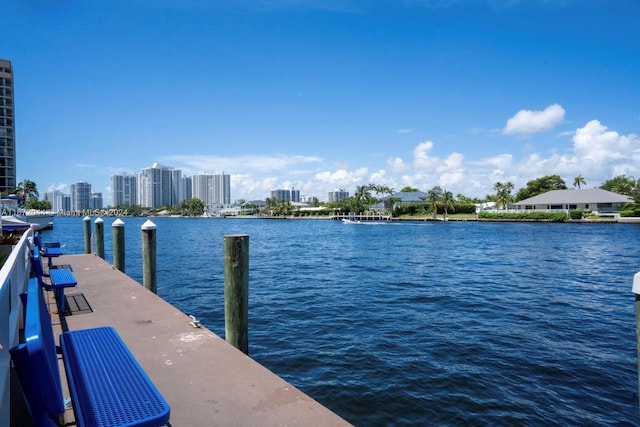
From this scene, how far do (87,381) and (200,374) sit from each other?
190 cm

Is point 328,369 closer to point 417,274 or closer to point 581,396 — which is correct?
point 581,396

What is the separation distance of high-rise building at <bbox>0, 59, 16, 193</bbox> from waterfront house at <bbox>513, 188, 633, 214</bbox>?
122779 mm

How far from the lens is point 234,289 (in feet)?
20.3

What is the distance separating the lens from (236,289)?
6191 mm

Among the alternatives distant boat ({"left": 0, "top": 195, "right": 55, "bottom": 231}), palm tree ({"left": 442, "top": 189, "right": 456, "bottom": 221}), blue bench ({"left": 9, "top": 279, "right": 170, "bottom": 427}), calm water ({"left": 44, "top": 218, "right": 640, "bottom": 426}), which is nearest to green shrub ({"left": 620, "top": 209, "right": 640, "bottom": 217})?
palm tree ({"left": 442, "top": 189, "right": 456, "bottom": 221})

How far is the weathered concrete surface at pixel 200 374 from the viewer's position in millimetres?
3789

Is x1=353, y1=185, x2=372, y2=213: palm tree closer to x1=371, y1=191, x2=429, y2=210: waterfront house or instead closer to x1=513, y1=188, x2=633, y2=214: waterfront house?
x1=371, y1=191, x2=429, y2=210: waterfront house

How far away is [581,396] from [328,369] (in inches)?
187

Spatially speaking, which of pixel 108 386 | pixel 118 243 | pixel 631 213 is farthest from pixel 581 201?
pixel 108 386

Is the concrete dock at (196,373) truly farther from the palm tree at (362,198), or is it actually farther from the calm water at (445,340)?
the palm tree at (362,198)

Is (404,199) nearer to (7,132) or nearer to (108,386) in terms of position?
(7,132)

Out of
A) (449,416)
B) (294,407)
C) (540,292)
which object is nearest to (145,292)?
(294,407)

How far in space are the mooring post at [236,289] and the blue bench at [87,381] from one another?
238 cm

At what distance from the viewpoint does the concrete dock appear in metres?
3.79
